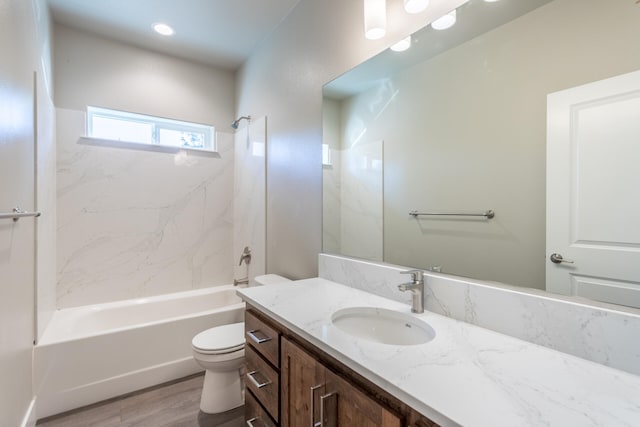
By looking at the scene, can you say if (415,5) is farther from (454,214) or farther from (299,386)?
(299,386)

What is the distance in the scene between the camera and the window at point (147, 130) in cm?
269

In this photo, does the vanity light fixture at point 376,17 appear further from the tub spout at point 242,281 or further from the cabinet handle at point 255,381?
the tub spout at point 242,281

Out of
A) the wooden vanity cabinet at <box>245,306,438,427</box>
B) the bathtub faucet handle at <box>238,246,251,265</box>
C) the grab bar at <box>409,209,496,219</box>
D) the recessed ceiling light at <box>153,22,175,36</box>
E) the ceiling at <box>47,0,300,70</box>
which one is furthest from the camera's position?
the bathtub faucet handle at <box>238,246,251,265</box>

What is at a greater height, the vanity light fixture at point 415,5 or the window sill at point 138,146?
the vanity light fixture at point 415,5

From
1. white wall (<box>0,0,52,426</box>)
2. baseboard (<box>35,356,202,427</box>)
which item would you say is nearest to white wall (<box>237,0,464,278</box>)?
baseboard (<box>35,356,202,427</box>)

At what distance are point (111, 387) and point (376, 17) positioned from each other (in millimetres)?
2846

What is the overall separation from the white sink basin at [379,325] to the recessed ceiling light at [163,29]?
8.87 feet

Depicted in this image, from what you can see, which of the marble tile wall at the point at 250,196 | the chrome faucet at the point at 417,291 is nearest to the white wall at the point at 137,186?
the marble tile wall at the point at 250,196

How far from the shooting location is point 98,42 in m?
2.60

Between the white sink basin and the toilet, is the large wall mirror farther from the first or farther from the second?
the toilet

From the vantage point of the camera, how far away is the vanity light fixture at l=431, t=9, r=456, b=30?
1.18 metres

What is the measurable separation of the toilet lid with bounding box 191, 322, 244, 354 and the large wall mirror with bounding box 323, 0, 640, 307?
0.97 m

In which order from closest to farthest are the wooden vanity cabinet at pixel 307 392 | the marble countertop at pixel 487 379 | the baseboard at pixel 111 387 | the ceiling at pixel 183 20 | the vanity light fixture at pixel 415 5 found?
the marble countertop at pixel 487 379 → the wooden vanity cabinet at pixel 307 392 → the vanity light fixture at pixel 415 5 → the baseboard at pixel 111 387 → the ceiling at pixel 183 20

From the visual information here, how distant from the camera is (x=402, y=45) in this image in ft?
4.57
